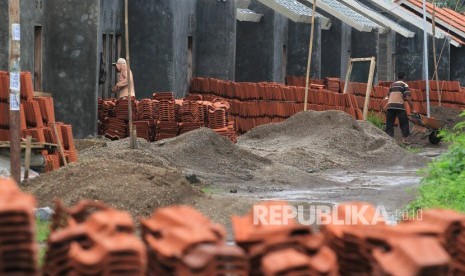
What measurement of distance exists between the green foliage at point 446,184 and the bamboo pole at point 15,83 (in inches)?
176

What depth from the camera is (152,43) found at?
96.6 feet

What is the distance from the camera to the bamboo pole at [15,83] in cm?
1457

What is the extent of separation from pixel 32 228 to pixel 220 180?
14887 mm

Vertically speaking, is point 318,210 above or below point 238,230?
below

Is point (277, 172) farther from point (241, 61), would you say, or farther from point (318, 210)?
point (241, 61)

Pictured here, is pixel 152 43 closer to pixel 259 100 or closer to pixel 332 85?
pixel 259 100

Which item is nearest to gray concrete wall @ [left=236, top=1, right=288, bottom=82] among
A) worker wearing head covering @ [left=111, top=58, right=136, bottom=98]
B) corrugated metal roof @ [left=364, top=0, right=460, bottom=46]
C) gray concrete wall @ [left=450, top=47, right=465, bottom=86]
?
corrugated metal roof @ [left=364, top=0, right=460, bottom=46]

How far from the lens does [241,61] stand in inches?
1495

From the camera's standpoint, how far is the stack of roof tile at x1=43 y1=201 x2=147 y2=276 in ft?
16.8

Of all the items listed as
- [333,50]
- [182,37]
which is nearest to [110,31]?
[182,37]

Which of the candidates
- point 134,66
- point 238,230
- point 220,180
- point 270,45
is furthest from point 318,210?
point 270,45

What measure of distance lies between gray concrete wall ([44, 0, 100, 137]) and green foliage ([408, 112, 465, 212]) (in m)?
9.30

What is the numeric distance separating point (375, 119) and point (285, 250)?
29.2m

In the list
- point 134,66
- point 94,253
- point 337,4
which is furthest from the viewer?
point 337,4
